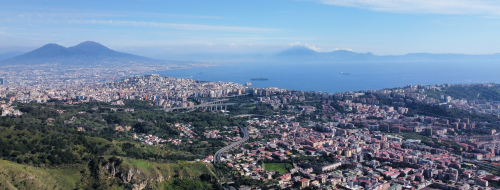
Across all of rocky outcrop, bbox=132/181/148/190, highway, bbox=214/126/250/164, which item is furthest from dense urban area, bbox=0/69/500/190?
highway, bbox=214/126/250/164

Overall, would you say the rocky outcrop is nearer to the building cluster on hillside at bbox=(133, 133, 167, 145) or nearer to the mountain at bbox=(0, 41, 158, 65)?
the building cluster on hillside at bbox=(133, 133, 167, 145)

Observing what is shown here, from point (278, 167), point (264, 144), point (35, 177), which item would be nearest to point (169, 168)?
point (35, 177)

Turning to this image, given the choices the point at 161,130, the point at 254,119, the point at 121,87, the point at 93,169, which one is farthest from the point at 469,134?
the point at 121,87

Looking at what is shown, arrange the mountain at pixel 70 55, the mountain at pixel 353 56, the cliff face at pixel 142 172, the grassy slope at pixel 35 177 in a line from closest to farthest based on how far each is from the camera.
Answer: the grassy slope at pixel 35 177
the cliff face at pixel 142 172
the mountain at pixel 70 55
the mountain at pixel 353 56

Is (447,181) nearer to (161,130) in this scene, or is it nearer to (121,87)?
(161,130)

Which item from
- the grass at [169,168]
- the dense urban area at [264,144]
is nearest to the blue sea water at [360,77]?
the dense urban area at [264,144]

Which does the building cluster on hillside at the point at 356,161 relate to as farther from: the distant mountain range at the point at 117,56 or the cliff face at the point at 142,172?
the distant mountain range at the point at 117,56
